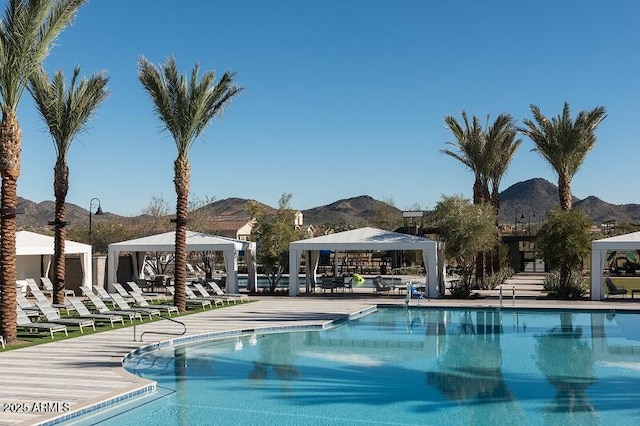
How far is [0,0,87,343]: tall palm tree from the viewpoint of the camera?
13.1 m

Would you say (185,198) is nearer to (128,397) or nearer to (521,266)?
(128,397)

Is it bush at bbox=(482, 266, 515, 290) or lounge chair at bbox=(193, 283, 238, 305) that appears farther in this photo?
bush at bbox=(482, 266, 515, 290)

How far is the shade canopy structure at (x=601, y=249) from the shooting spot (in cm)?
2278

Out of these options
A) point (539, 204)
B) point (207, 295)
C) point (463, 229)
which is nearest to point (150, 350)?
point (207, 295)

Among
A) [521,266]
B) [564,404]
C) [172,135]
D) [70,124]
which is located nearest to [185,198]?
[172,135]

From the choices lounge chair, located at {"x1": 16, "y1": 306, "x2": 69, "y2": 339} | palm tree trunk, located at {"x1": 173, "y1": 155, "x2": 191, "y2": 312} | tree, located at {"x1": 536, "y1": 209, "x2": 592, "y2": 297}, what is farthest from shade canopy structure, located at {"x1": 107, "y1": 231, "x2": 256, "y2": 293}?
lounge chair, located at {"x1": 16, "y1": 306, "x2": 69, "y2": 339}

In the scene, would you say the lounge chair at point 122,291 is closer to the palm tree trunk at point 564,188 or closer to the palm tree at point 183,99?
the palm tree at point 183,99

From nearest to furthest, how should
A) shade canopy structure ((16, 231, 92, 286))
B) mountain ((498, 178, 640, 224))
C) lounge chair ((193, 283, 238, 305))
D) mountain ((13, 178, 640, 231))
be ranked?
lounge chair ((193, 283, 238, 305))
shade canopy structure ((16, 231, 92, 286))
mountain ((13, 178, 640, 231))
mountain ((498, 178, 640, 224))

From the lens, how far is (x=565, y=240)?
24297mm

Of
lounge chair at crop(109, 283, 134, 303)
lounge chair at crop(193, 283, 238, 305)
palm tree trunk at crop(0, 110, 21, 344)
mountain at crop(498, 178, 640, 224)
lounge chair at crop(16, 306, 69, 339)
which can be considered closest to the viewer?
palm tree trunk at crop(0, 110, 21, 344)

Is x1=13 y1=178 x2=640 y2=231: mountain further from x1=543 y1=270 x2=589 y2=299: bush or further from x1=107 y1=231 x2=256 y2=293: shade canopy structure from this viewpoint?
x1=543 y1=270 x2=589 y2=299: bush

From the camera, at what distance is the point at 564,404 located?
980 centimetres

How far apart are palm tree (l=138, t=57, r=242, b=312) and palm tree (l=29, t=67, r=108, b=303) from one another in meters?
2.11

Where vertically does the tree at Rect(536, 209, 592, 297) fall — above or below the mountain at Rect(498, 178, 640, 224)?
below
